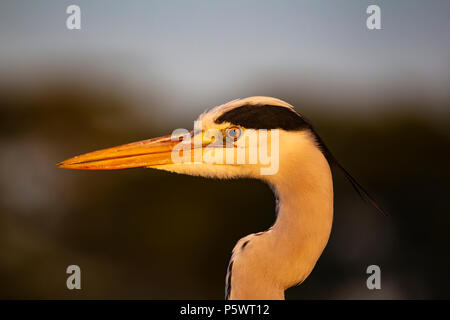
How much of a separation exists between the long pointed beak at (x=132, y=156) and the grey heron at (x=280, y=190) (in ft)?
0.34

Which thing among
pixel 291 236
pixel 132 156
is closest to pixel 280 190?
pixel 291 236

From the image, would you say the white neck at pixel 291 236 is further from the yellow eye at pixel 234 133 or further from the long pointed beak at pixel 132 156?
the long pointed beak at pixel 132 156

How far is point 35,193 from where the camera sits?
7.32m

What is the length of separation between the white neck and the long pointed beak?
0.46 meters

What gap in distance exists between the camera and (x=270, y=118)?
1.52 metres

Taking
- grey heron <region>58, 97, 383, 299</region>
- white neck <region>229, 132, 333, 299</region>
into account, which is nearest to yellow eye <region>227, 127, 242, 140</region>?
grey heron <region>58, 97, 383, 299</region>

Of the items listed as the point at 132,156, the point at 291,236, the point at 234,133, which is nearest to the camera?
the point at 291,236

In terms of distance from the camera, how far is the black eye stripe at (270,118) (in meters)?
1.52

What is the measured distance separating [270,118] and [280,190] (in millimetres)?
250

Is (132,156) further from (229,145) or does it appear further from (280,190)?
(280,190)

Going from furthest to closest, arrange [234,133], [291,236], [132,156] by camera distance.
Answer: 1. [132,156]
2. [234,133]
3. [291,236]

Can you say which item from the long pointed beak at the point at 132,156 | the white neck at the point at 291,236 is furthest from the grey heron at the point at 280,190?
the long pointed beak at the point at 132,156

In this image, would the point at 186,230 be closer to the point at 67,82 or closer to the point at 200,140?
the point at 67,82
